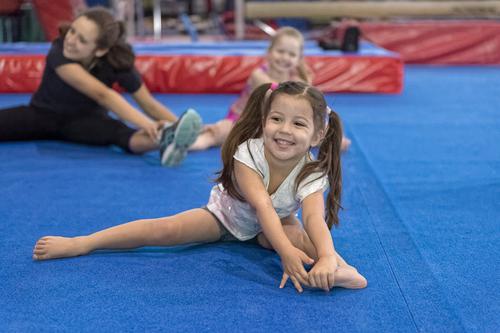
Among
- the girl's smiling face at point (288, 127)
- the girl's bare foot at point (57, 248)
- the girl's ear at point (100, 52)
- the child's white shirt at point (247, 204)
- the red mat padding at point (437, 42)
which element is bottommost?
the red mat padding at point (437, 42)

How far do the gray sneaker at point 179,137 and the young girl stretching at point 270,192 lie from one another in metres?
0.84

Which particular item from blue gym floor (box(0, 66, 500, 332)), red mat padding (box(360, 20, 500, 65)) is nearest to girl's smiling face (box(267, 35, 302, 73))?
blue gym floor (box(0, 66, 500, 332))

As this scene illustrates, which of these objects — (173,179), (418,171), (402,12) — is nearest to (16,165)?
(173,179)

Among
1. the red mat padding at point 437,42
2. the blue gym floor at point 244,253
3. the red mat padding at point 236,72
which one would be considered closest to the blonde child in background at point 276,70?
the blue gym floor at point 244,253

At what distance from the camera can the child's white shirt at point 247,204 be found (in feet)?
6.38

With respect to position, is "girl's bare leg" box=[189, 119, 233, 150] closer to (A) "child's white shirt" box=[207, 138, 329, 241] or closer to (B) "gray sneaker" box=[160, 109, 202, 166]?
(B) "gray sneaker" box=[160, 109, 202, 166]

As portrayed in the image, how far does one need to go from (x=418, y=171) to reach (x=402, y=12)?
6.31 metres

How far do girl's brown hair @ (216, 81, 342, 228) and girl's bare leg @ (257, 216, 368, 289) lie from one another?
0.10 m

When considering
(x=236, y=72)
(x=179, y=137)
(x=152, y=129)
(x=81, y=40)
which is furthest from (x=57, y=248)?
(x=236, y=72)

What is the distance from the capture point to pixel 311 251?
6.30 feet

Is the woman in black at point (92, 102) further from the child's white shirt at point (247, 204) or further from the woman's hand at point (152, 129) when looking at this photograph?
the child's white shirt at point (247, 204)

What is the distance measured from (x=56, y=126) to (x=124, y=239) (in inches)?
64.8

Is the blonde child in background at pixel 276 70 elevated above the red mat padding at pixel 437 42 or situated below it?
above

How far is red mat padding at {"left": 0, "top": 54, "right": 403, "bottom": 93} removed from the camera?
5129 mm
